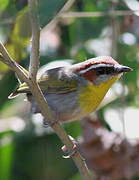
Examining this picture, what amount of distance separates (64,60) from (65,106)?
0.81 m

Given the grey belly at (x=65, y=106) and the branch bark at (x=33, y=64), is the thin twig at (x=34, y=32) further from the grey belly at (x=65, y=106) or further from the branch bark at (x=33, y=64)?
the grey belly at (x=65, y=106)

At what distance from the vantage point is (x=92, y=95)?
11.7 feet

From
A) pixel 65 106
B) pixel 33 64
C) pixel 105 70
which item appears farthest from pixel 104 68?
pixel 33 64

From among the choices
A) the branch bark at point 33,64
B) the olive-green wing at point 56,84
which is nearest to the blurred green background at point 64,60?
the olive-green wing at point 56,84

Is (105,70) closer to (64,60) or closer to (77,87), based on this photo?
(77,87)

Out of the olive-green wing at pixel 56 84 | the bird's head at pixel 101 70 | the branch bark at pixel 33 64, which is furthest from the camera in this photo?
the olive-green wing at pixel 56 84

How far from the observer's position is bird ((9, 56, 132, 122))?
3.48m

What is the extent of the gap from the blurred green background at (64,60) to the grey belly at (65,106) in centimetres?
61

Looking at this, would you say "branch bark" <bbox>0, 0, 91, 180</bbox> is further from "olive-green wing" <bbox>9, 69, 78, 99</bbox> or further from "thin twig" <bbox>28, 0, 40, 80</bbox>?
"olive-green wing" <bbox>9, 69, 78, 99</bbox>

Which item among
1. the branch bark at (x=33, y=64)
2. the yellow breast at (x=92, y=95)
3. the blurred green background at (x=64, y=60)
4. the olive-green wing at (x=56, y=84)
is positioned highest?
the branch bark at (x=33, y=64)

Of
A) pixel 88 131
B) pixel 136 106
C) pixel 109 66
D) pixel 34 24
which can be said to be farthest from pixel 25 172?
pixel 34 24

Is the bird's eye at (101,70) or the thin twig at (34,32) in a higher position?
the thin twig at (34,32)

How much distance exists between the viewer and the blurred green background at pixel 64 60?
4.27m

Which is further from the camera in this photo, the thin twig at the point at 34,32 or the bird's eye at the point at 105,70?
the bird's eye at the point at 105,70
